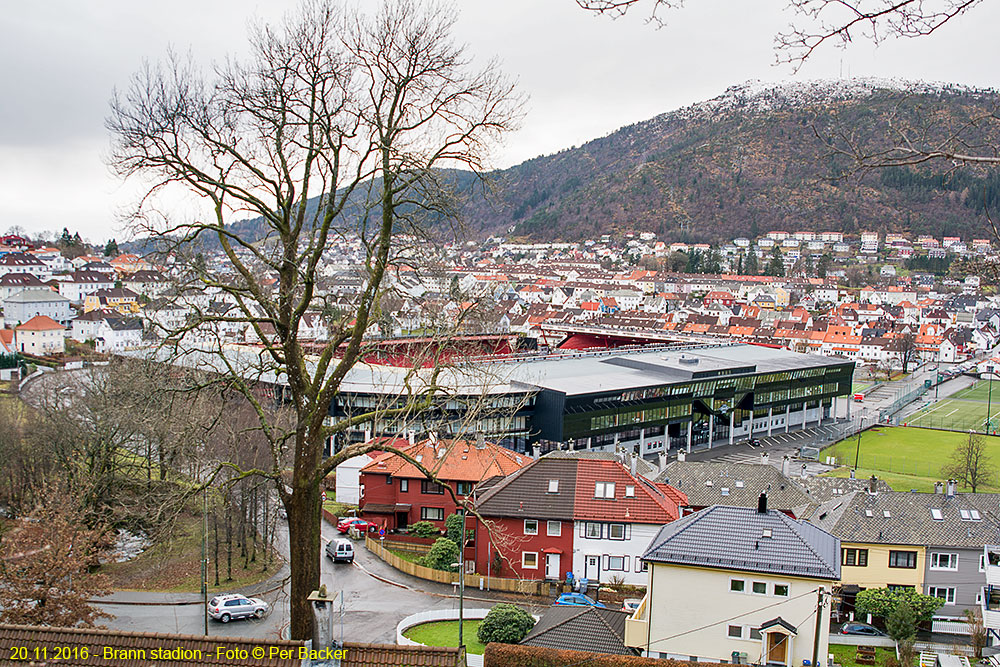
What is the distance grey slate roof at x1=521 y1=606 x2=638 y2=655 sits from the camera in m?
15.3

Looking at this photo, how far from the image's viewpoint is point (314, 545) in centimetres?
951

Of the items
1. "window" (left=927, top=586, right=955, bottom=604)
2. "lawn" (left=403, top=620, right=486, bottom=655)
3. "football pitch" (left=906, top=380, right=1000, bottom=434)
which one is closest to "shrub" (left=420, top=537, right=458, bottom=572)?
"lawn" (left=403, top=620, right=486, bottom=655)

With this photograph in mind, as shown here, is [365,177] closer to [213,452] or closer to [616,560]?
[616,560]

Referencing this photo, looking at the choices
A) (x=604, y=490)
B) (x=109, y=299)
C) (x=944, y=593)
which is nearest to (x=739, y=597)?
(x=604, y=490)

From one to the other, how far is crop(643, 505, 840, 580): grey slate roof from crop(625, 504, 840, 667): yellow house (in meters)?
0.02

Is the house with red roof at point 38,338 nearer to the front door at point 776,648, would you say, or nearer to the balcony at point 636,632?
the balcony at point 636,632

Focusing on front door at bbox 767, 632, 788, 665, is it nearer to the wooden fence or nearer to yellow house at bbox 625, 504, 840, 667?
yellow house at bbox 625, 504, 840, 667

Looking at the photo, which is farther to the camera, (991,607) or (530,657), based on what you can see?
(991,607)

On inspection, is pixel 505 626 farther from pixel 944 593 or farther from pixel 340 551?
pixel 944 593

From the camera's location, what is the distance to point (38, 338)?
226 feet

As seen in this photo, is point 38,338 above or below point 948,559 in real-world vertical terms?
above

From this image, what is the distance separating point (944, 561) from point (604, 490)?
9.37 meters

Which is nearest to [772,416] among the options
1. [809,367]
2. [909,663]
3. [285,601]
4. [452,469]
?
[809,367]

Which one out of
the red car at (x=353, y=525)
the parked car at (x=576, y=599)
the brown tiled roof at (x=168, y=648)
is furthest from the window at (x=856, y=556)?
the brown tiled roof at (x=168, y=648)
